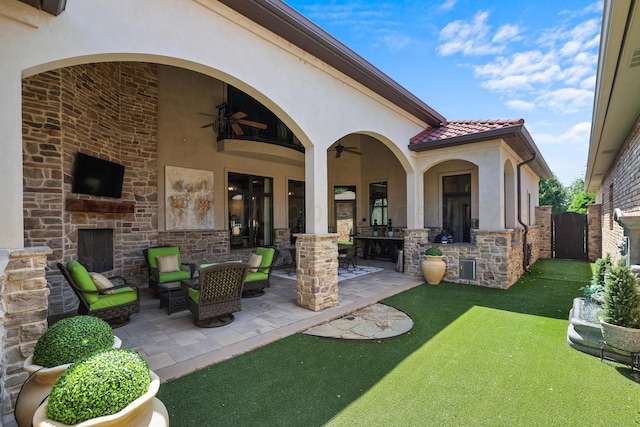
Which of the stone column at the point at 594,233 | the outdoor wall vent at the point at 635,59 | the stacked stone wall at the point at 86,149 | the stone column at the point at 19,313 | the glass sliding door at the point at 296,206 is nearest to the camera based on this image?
the stone column at the point at 19,313

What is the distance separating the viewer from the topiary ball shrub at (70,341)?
186 centimetres

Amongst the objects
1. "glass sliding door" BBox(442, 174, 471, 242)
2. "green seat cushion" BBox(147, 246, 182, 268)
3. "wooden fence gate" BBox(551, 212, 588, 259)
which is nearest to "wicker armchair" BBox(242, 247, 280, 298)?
"green seat cushion" BBox(147, 246, 182, 268)

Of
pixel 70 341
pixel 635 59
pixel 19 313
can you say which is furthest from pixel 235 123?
pixel 635 59

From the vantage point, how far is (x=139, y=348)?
3.55 meters

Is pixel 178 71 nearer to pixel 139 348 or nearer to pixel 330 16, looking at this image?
pixel 330 16

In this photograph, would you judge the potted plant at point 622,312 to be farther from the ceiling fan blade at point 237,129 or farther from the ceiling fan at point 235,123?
the ceiling fan blade at point 237,129

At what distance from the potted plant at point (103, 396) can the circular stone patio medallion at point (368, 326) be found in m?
2.74

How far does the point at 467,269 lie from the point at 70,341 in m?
7.56

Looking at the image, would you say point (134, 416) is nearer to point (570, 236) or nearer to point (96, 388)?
point (96, 388)

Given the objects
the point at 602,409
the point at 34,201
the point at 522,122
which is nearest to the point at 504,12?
the point at 522,122

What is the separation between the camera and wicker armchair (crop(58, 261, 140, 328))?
13.0 feet

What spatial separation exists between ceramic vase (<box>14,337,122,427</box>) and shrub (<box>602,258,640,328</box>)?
5.01 m

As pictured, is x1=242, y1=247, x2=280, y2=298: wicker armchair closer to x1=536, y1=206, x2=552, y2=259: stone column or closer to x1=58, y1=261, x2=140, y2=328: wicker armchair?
x1=58, y1=261, x2=140, y2=328: wicker armchair

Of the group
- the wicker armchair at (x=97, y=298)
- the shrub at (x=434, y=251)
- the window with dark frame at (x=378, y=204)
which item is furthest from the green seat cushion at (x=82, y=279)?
the window with dark frame at (x=378, y=204)
